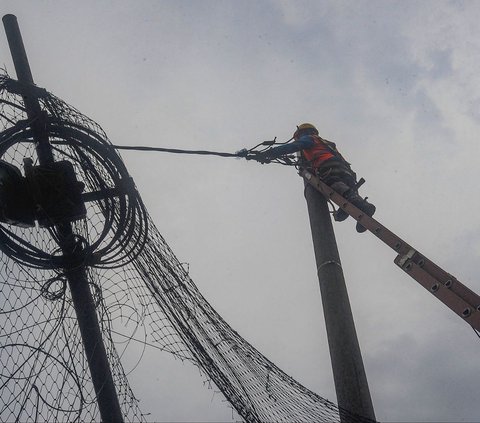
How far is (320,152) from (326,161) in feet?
0.69

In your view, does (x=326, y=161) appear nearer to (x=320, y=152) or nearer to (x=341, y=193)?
(x=320, y=152)

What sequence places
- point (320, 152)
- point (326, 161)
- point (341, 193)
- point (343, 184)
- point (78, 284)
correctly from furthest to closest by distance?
point (320, 152) < point (326, 161) < point (343, 184) < point (341, 193) < point (78, 284)

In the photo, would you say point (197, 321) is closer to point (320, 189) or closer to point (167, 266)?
point (167, 266)

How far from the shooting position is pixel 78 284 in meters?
4.71

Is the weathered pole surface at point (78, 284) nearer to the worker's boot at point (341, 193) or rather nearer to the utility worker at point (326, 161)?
the utility worker at point (326, 161)

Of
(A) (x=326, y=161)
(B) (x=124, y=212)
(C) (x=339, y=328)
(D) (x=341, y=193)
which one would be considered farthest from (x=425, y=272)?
(B) (x=124, y=212)

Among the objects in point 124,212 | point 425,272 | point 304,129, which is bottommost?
point 425,272

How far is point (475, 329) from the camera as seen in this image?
4109 millimetres

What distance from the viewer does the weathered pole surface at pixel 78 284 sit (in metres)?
4.26

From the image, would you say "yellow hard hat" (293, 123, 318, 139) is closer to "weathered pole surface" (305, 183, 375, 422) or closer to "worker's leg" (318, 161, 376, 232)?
"worker's leg" (318, 161, 376, 232)

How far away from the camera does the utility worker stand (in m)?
5.80

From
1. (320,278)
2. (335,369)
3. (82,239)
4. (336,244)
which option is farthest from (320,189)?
(82,239)

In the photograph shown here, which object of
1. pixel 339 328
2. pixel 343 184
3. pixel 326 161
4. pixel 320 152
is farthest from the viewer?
pixel 320 152

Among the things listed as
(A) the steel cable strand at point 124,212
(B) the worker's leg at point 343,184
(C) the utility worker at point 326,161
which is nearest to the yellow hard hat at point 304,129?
(C) the utility worker at point 326,161
